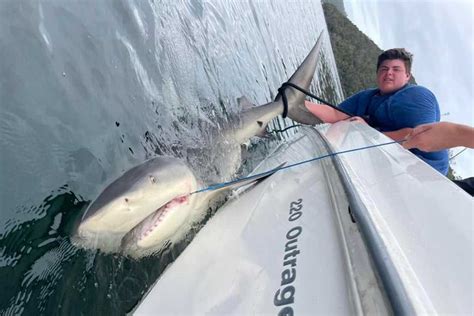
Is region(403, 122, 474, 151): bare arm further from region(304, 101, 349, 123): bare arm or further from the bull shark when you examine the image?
region(304, 101, 349, 123): bare arm

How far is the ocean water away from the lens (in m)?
1.83

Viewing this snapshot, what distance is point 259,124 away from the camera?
3.70m

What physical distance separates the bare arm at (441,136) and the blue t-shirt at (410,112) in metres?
0.88

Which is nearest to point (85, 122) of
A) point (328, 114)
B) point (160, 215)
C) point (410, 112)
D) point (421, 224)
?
point (160, 215)

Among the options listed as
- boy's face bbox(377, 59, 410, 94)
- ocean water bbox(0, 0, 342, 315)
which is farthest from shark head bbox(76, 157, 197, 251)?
boy's face bbox(377, 59, 410, 94)

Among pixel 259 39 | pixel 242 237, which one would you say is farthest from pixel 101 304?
pixel 259 39

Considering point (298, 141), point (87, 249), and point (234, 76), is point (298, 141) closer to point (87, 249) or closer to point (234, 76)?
point (234, 76)

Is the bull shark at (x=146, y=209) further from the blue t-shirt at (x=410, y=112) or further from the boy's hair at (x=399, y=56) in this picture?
the boy's hair at (x=399, y=56)

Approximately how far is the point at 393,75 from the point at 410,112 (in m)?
0.54

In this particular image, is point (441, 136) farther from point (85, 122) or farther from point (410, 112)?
point (85, 122)

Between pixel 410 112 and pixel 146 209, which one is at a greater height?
pixel 146 209

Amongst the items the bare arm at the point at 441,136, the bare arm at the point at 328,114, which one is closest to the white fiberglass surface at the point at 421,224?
the bare arm at the point at 441,136

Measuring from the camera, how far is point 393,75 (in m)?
3.82

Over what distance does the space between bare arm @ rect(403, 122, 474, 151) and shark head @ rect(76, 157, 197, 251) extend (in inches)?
46.5
